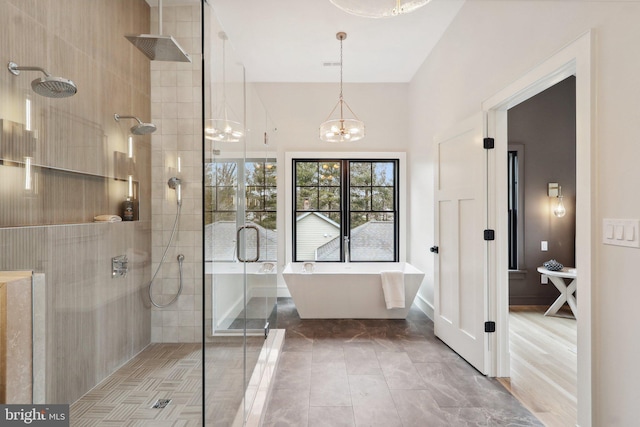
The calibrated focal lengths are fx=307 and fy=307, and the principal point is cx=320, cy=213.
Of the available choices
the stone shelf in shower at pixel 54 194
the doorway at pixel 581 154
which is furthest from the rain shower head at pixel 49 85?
the doorway at pixel 581 154

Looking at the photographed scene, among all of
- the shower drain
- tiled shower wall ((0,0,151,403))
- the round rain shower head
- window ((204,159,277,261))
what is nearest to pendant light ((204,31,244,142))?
window ((204,159,277,261))

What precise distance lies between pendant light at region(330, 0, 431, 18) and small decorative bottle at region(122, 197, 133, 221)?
53.7 inches

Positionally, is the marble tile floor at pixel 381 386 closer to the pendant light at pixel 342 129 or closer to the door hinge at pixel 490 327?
the door hinge at pixel 490 327

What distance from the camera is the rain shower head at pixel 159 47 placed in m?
1.30

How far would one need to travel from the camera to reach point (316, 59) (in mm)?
3820

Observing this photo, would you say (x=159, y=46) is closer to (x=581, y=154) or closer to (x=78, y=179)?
(x=78, y=179)

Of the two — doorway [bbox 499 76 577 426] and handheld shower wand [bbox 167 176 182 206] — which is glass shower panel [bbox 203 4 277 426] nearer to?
handheld shower wand [bbox 167 176 182 206]

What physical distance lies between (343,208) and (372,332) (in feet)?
6.25

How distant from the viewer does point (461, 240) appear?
2684 millimetres

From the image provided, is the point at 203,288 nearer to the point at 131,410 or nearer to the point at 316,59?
the point at 131,410

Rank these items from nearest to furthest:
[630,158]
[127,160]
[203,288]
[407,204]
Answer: [203,288], [630,158], [127,160], [407,204]

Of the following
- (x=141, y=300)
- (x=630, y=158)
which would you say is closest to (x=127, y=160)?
(x=141, y=300)

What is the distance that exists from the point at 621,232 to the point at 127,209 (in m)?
2.21

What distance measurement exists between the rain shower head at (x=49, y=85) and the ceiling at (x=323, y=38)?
1661mm
